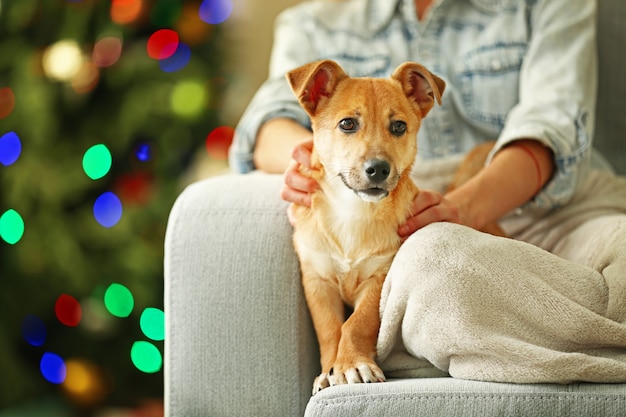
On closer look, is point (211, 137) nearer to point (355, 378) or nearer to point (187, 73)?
point (187, 73)

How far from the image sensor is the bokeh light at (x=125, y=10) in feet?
6.98

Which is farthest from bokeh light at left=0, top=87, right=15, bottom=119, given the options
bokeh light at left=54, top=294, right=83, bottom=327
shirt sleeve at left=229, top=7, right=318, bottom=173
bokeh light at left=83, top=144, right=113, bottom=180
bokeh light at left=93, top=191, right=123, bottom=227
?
shirt sleeve at left=229, top=7, right=318, bottom=173

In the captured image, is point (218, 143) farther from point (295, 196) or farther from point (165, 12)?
point (295, 196)

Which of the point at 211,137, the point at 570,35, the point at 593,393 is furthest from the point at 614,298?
the point at 211,137

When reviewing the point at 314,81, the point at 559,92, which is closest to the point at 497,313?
the point at 314,81

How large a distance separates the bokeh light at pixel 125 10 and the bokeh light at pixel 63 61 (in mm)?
144

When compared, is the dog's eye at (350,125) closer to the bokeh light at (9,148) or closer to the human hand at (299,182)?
the human hand at (299,182)

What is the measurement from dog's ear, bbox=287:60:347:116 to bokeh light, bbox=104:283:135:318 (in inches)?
44.2

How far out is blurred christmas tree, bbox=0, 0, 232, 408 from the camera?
6.86ft

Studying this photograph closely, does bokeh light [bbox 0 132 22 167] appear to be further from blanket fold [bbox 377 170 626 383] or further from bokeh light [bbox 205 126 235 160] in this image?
blanket fold [bbox 377 170 626 383]

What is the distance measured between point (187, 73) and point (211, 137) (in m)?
0.20

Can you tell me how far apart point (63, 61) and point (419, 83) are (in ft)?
3.94

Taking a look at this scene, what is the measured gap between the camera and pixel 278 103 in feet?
5.21

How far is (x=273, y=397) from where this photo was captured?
3.85 ft
